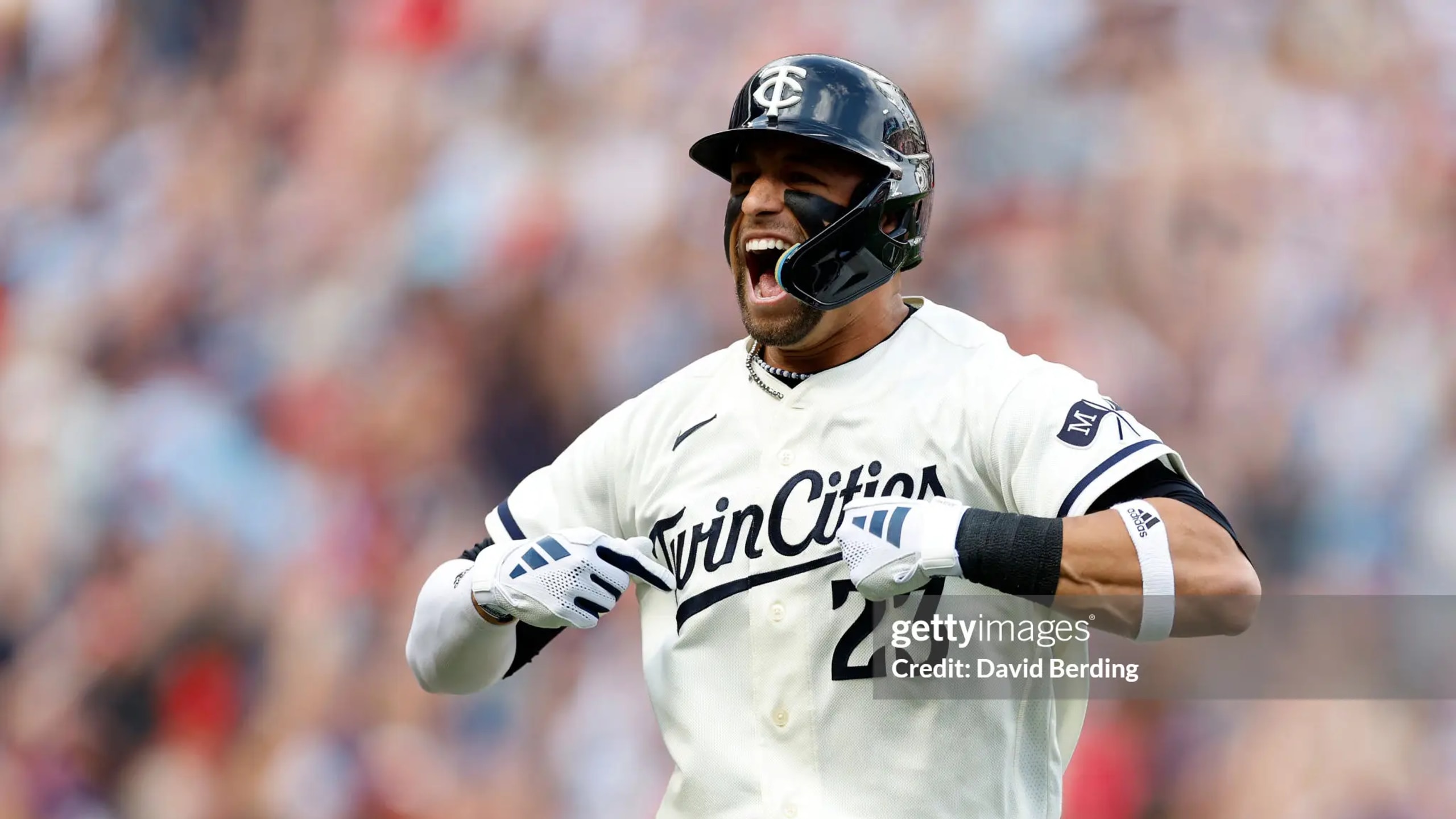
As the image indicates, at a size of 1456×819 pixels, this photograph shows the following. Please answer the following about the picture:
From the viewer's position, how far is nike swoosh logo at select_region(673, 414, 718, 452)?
9.61ft

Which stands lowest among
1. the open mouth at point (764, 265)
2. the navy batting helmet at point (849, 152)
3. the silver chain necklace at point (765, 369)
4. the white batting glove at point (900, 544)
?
the white batting glove at point (900, 544)

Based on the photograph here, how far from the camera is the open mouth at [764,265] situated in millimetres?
2852

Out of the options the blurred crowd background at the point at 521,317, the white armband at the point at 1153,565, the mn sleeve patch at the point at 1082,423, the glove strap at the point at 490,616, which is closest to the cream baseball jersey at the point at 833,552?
the mn sleeve patch at the point at 1082,423

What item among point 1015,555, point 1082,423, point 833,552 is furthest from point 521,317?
point 1015,555

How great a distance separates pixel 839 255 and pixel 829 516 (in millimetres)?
489

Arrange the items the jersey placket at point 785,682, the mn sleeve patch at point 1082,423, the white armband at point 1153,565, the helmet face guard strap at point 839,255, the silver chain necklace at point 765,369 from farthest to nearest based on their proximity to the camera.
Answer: the silver chain necklace at point 765,369
the helmet face guard strap at point 839,255
the jersey placket at point 785,682
the mn sleeve patch at point 1082,423
the white armband at point 1153,565

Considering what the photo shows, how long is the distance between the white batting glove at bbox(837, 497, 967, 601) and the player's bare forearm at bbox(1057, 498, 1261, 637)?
18 cm

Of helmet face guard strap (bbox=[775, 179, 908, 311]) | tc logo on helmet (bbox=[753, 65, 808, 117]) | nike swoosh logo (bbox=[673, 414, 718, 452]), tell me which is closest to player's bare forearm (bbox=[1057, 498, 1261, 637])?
helmet face guard strap (bbox=[775, 179, 908, 311])

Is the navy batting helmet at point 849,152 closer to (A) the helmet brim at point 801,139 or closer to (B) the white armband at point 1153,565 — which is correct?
(A) the helmet brim at point 801,139

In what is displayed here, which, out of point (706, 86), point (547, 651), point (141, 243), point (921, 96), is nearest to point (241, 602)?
point (547, 651)

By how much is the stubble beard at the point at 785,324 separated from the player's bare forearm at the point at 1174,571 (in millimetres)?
688

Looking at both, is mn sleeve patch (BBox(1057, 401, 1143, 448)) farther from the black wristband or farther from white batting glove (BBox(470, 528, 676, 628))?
white batting glove (BBox(470, 528, 676, 628))

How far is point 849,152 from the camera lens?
112 inches

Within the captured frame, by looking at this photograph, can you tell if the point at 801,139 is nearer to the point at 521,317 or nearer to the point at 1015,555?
the point at 1015,555
